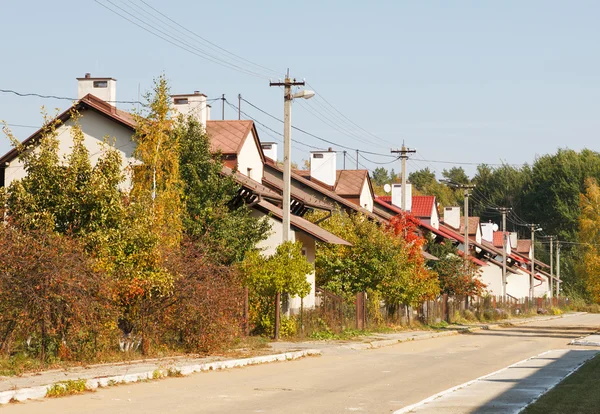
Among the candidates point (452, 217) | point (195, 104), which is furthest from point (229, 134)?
point (452, 217)

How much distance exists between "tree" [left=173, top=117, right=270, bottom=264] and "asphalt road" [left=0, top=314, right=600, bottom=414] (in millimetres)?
4852

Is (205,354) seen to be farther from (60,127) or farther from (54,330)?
(60,127)

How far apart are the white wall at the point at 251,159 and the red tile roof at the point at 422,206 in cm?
2943

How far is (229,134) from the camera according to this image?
42.2m

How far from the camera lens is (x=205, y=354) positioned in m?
22.5

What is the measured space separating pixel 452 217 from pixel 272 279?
64364 mm

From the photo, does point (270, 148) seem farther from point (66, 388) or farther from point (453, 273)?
point (66, 388)

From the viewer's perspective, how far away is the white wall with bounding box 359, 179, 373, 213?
61653mm

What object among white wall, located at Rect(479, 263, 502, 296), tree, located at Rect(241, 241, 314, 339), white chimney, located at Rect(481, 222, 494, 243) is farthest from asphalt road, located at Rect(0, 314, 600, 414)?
white chimney, located at Rect(481, 222, 494, 243)

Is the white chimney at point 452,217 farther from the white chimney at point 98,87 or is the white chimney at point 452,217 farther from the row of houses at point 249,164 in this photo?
the white chimney at point 98,87

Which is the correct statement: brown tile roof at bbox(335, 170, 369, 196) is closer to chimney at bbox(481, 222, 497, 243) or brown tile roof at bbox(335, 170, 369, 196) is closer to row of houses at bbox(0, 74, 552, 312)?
row of houses at bbox(0, 74, 552, 312)

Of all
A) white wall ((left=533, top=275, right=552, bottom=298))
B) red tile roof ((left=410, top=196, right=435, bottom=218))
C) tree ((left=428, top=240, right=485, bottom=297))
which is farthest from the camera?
white wall ((left=533, top=275, right=552, bottom=298))

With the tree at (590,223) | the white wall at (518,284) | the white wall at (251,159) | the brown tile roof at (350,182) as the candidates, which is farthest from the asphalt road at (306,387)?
the tree at (590,223)

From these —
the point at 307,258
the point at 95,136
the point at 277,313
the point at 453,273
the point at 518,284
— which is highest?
the point at 95,136
